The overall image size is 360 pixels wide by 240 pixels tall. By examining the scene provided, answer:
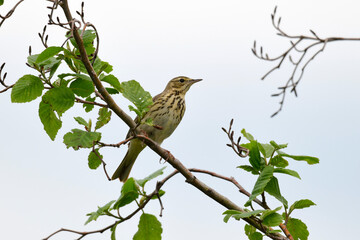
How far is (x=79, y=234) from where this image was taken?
3471 millimetres

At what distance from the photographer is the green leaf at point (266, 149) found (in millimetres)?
3955

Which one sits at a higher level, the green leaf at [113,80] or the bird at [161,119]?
the bird at [161,119]

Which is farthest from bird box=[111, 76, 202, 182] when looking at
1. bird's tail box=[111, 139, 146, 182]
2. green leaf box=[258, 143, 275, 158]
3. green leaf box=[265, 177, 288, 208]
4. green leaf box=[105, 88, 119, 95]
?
green leaf box=[265, 177, 288, 208]

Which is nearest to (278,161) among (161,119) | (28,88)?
(28,88)

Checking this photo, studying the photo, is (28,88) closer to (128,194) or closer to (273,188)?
(128,194)

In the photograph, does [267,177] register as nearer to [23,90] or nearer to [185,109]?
[23,90]

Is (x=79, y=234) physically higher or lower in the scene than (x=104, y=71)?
lower

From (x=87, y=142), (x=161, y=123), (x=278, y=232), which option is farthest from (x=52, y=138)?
(x=161, y=123)

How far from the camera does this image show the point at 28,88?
3.88m

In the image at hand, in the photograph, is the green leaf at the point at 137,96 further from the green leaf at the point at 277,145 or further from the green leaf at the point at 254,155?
the green leaf at the point at 277,145

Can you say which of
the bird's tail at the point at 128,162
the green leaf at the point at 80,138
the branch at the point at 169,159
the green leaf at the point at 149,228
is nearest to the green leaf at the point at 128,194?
the green leaf at the point at 149,228

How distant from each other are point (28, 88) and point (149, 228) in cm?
120

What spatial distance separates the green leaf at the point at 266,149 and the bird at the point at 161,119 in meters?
4.31

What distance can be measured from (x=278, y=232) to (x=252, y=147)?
572 millimetres
